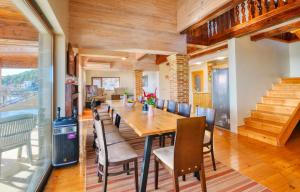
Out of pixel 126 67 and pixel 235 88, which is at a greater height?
pixel 126 67

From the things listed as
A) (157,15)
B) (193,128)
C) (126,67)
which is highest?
(157,15)

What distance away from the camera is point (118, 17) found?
13.2ft

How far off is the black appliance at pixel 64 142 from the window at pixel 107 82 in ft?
32.0

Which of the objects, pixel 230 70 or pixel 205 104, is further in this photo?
pixel 205 104

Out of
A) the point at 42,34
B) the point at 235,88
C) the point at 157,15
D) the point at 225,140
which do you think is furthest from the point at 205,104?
the point at 42,34

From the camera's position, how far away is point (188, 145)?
1605 mm

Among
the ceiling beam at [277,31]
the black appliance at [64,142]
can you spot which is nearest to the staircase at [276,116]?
the ceiling beam at [277,31]

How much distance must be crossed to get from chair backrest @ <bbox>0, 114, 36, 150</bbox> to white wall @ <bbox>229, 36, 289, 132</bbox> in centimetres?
440

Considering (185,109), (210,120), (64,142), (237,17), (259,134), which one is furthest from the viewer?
(237,17)

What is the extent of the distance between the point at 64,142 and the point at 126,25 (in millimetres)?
3061

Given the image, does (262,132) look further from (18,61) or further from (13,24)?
(13,24)

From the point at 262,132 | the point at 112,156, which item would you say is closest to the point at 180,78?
the point at 262,132

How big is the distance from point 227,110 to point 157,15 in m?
3.32

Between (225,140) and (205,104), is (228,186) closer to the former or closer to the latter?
(225,140)
